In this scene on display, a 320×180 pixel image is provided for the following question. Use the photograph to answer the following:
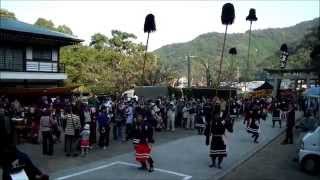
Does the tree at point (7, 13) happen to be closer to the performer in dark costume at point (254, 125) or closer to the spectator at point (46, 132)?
the performer in dark costume at point (254, 125)

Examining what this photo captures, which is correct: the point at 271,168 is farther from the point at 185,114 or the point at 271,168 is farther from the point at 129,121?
the point at 185,114

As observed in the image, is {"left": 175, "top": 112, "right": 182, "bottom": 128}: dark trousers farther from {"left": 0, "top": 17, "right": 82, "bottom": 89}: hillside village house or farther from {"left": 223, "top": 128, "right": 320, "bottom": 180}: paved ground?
{"left": 0, "top": 17, "right": 82, "bottom": 89}: hillside village house

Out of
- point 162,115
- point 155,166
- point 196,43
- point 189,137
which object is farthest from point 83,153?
point 196,43

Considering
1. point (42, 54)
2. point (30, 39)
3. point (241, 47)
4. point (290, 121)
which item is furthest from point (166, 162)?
point (241, 47)

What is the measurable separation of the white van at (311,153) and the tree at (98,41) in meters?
42.7

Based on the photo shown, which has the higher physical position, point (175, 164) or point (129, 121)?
point (129, 121)

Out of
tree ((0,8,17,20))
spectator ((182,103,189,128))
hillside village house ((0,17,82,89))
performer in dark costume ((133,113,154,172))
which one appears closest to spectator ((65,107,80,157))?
performer in dark costume ((133,113,154,172))

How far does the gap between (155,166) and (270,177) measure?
3451 mm

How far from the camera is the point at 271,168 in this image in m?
14.4

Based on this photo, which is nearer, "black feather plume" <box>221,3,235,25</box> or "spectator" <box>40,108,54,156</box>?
"spectator" <box>40,108,54,156</box>

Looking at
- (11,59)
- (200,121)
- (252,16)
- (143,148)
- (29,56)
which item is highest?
(252,16)

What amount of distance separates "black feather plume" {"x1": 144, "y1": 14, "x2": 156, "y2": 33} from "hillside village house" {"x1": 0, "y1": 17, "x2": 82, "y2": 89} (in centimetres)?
1034

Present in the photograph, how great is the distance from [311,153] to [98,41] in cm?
4340

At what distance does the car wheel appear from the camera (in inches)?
529
